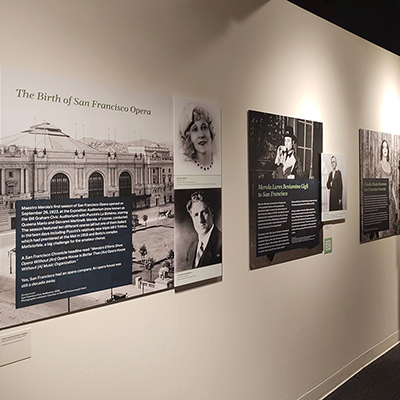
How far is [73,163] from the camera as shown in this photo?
1676mm

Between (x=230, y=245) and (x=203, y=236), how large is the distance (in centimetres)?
25

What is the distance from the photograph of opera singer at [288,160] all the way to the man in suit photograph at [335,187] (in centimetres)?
42

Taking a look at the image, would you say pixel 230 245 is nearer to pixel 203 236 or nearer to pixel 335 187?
pixel 203 236

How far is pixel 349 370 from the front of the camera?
10.8 feet

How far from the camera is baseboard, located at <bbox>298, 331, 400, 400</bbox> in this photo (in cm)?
297

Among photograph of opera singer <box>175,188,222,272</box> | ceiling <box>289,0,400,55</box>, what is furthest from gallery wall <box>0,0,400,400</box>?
ceiling <box>289,0,400,55</box>

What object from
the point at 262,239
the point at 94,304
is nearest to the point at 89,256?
the point at 94,304

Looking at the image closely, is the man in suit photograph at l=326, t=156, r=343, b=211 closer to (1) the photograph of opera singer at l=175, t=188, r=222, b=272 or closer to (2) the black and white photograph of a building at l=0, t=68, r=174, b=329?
(1) the photograph of opera singer at l=175, t=188, r=222, b=272

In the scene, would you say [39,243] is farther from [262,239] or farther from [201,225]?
[262,239]

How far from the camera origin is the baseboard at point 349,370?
2.97 m

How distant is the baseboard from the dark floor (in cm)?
3

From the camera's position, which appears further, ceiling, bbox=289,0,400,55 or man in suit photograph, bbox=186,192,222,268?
ceiling, bbox=289,0,400,55

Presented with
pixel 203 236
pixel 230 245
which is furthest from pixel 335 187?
pixel 203 236

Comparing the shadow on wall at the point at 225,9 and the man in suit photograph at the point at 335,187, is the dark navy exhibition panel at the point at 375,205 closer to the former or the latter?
the man in suit photograph at the point at 335,187
